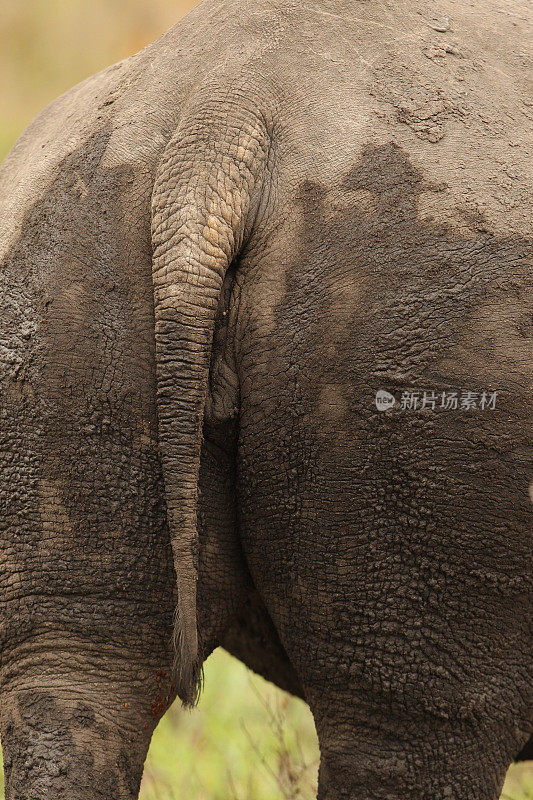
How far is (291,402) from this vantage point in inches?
69.0

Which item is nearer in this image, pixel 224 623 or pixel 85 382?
pixel 85 382

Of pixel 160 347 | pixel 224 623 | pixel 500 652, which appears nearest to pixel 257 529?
pixel 224 623

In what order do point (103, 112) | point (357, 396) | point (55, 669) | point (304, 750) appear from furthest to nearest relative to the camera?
point (304, 750) → point (103, 112) → point (55, 669) → point (357, 396)

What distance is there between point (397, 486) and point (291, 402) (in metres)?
0.28

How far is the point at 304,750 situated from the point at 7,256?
10.4 ft

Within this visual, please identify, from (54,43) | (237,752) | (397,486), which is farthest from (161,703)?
(54,43)

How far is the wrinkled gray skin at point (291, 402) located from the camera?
5.57 ft

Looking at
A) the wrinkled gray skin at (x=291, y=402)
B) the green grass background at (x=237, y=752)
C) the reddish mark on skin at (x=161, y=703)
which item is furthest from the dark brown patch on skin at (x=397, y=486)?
the green grass background at (x=237, y=752)

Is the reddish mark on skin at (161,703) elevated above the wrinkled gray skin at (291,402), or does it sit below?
below

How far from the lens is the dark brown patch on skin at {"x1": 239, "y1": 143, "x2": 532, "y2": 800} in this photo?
1.68 metres

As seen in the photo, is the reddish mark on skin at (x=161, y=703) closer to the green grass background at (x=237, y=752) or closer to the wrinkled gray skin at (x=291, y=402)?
the wrinkled gray skin at (x=291, y=402)

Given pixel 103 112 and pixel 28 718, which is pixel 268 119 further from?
pixel 28 718

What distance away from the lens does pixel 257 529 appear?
187cm

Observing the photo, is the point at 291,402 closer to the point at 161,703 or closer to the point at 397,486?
the point at 397,486
